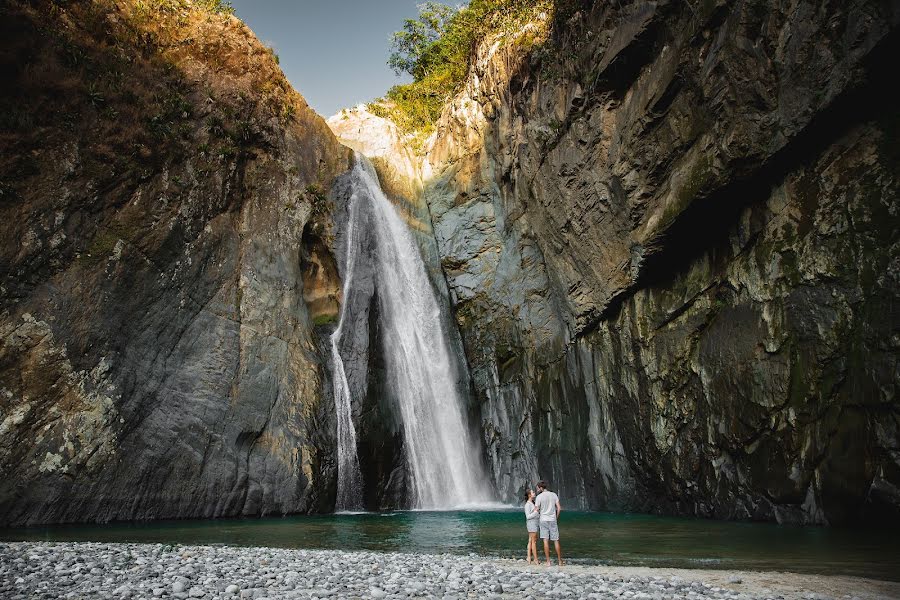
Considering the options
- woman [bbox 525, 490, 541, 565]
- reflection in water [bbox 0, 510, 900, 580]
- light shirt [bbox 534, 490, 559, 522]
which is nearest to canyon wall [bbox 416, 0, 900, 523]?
reflection in water [bbox 0, 510, 900, 580]

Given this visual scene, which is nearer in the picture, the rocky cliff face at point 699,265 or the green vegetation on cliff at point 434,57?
the rocky cliff face at point 699,265

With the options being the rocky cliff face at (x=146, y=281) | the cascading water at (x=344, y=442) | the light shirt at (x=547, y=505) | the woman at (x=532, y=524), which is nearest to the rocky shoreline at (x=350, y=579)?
the woman at (x=532, y=524)

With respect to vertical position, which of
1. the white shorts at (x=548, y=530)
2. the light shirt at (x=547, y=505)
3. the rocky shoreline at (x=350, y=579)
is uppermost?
the light shirt at (x=547, y=505)

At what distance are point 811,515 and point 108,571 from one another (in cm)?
1238

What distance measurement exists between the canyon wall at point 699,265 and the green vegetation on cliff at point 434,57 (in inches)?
159

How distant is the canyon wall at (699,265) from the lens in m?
10.5

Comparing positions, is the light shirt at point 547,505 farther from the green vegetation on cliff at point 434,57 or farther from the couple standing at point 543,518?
the green vegetation on cliff at point 434,57

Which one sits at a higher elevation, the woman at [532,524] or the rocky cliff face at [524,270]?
the rocky cliff face at [524,270]

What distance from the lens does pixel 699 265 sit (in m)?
14.6

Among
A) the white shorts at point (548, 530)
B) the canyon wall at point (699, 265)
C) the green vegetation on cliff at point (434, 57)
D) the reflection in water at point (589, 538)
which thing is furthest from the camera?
the green vegetation on cliff at point (434, 57)

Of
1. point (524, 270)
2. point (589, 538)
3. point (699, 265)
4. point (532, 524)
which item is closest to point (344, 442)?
point (524, 270)

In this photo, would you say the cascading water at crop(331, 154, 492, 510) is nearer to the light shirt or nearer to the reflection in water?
the reflection in water

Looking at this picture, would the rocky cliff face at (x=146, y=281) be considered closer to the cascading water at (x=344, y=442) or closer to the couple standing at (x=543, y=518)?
the cascading water at (x=344, y=442)

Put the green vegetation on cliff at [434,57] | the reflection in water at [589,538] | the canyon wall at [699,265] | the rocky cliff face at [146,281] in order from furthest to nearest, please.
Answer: the green vegetation on cliff at [434,57], the rocky cliff face at [146,281], the canyon wall at [699,265], the reflection in water at [589,538]
